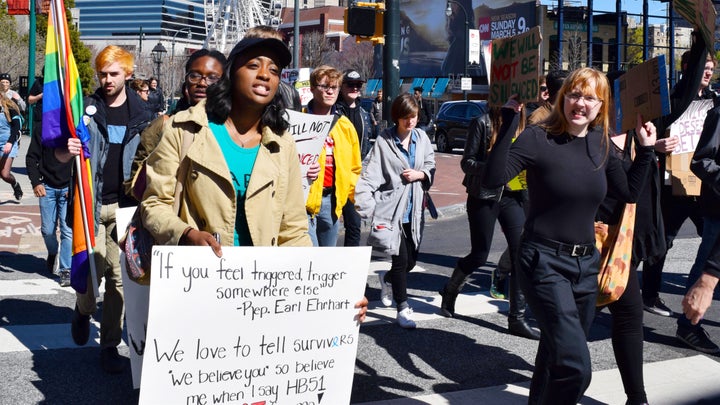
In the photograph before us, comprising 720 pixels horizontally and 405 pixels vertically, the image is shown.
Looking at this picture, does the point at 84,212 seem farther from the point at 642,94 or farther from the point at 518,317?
the point at 518,317

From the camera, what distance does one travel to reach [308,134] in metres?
6.22

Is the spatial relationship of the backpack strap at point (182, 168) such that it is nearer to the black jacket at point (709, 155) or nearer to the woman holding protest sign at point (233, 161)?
the woman holding protest sign at point (233, 161)

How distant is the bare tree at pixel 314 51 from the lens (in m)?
83.1

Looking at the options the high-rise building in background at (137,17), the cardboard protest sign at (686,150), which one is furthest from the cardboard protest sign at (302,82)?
the high-rise building in background at (137,17)

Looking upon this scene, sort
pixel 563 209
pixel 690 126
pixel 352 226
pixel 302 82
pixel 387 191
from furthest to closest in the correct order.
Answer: pixel 302 82 → pixel 352 226 → pixel 690 126 → pixel 387 191 → pixel 563 209

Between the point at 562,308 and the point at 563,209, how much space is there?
17.7 inches

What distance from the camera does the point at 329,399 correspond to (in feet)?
11.4

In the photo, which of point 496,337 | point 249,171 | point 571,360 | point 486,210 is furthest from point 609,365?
point 249,171

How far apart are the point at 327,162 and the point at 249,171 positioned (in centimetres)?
330

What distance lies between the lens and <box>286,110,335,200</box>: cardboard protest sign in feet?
20.3

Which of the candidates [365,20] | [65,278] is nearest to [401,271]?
[65,278]

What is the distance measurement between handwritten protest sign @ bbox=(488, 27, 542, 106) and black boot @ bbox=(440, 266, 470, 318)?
216 centimetres

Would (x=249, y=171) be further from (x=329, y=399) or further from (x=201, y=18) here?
(x=201, y=18)

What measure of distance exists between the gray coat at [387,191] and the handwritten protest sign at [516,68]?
1.81 m
